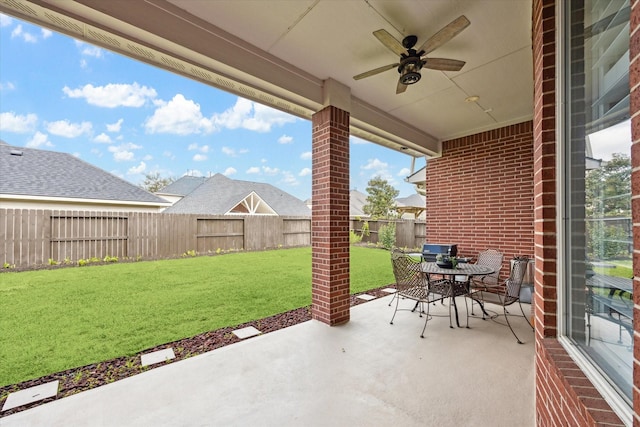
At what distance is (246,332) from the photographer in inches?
129

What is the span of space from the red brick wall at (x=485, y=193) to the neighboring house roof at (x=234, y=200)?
11.2 meters

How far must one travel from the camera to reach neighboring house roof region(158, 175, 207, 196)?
65.7 ft

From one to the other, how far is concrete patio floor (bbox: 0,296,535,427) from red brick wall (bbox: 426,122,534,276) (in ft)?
7.45

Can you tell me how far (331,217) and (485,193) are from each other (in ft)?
11.2

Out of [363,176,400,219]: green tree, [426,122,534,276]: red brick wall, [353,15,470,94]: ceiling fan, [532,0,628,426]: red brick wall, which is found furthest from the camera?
[363,176,400,219]: green tree

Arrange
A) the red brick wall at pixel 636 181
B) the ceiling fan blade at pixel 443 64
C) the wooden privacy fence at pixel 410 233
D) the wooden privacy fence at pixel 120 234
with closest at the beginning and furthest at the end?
the red brick wall at pixel 636 181 < the ceiling fan blade at pixel 443 64 < the wooden privacy fence at pixel 120 234 < the wooden privacy fence at pixel 410 233

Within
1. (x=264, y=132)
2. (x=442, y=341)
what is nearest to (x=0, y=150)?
(x=442, y=341)

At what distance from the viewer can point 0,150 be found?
9.59m

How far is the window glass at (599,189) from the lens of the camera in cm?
102

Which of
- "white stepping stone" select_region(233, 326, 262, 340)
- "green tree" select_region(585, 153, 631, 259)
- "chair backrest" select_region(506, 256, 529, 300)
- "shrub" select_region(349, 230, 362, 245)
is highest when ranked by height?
"green tree" select_region(585, 153, 631, 259)

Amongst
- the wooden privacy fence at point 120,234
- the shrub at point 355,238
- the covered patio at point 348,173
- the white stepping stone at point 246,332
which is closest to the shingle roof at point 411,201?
the shrub at point 355,238

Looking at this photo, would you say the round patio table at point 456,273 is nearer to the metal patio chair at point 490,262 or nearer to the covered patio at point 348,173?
the covered patio at point 348,173

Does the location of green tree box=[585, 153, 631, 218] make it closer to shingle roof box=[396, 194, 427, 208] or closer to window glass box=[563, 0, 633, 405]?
window glass box=[563, 0, 633, 405]

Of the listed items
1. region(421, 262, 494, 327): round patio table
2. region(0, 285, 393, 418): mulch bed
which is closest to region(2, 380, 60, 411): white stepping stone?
region(0, 285, 393, 418): mulch bed
